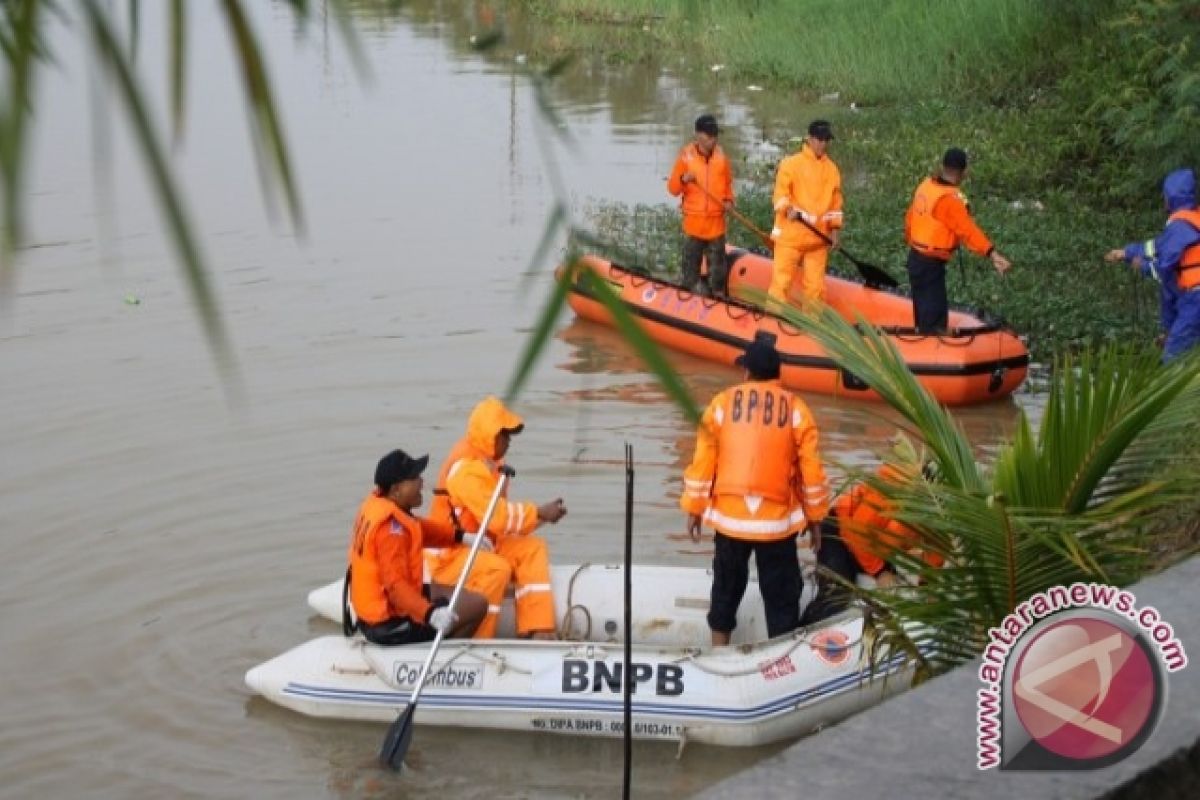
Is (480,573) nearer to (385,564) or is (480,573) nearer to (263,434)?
(385,564)

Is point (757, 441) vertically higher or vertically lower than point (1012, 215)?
higher

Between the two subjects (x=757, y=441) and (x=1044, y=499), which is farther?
(x=757, y=441)

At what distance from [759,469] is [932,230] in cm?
567

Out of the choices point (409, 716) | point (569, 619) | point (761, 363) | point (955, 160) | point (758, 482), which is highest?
point (955, 160)

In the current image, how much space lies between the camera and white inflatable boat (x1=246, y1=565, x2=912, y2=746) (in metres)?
8.55

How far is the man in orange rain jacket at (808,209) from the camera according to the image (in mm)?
14320

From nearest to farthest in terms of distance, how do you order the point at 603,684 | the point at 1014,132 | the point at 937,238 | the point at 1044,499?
1. the point at 1044,499
2. the point at 603,684
3. the point at 937,238
4. the point at 1014,132

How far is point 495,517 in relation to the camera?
29.7 ft

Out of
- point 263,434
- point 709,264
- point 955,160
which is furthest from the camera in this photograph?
point 709,264

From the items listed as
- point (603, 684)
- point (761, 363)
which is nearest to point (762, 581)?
point (603, 684)

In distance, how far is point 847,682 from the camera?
862 cm

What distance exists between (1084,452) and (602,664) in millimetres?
4052

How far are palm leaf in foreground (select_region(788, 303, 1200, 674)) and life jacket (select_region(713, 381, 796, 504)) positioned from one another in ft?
10.7

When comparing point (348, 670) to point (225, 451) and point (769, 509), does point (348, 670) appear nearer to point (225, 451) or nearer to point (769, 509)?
point (769, 509)
